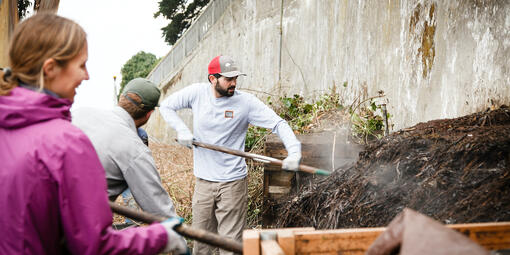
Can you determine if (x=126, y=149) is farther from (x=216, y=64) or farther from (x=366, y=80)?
(x=366, y=80)

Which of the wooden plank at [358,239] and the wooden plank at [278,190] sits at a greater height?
the wooden plank at [358,239]

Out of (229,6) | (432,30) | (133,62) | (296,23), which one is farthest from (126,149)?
(133,62)

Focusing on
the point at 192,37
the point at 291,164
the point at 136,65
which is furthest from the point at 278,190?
the point at 136,65

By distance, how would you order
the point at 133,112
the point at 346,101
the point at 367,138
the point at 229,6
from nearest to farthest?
the point at 133,112 < the point at 367,138 < the point at 346,101 < the point at 229,6

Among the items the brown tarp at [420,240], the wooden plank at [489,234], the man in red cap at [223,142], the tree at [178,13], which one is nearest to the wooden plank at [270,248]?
the brown tarp at [420,240]

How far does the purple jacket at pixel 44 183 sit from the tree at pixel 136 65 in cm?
4661

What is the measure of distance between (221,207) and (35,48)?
2995mm

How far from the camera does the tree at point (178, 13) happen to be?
97.0 feet

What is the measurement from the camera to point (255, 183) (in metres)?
5.68

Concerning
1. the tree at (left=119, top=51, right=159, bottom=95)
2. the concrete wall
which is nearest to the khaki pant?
the concrete wall

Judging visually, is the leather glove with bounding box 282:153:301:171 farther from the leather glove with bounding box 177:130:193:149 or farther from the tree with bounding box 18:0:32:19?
the tree with bounding box 18:0:32:19

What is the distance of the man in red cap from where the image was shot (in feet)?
13.7

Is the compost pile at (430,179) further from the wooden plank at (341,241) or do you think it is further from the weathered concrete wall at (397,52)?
the wooden plank at (341,241)

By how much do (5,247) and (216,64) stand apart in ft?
10.3
